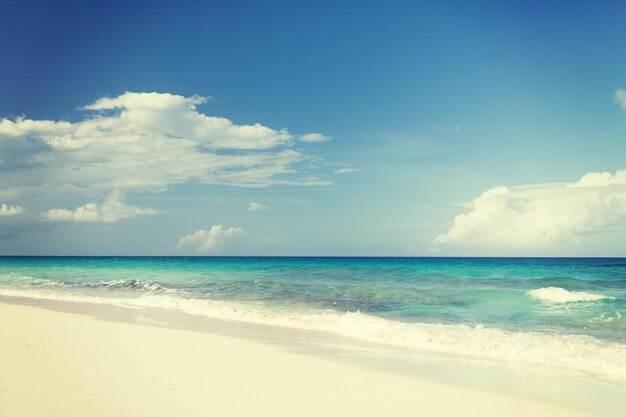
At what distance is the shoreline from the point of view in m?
6.28

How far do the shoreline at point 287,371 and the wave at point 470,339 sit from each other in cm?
90

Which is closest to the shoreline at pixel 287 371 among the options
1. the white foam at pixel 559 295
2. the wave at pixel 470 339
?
the wave at pixel 470 339

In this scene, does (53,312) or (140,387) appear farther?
(53,312)

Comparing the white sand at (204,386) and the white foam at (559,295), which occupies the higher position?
the white sand at (204,386)

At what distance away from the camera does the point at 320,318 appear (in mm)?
15242

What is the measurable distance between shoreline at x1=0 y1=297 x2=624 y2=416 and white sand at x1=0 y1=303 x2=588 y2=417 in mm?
21

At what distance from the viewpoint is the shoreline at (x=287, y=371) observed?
6.28 metres

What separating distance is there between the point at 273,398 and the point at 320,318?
8960 mm

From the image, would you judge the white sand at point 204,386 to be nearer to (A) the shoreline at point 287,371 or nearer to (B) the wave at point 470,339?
(A) the shoreline at point 287,371

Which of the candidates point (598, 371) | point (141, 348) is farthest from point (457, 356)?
point (141, 348)

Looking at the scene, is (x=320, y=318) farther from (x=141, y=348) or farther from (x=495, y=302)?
(x=495, y=302)

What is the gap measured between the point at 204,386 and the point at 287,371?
161 centimetres

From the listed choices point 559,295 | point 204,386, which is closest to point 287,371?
point 204,386

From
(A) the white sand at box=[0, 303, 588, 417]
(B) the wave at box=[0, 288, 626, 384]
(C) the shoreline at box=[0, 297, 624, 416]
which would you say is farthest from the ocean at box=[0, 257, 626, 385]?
(A) the white sand at box=[0, 303, 588, 417]
